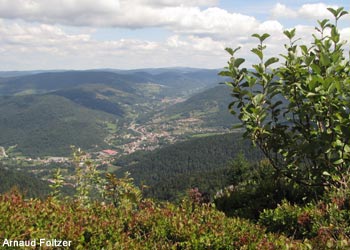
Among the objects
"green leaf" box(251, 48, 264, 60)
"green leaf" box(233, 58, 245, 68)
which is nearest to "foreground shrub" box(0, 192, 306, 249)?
"green leaf" box(233, 58, 245, 68)

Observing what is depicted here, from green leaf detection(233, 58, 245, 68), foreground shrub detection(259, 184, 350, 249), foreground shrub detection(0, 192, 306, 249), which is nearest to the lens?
foreground shrub detection(0, 192, 306, 249)

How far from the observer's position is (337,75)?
340 inches

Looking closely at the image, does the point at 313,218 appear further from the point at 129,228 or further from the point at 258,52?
the point at 258,52

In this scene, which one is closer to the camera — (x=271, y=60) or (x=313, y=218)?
(x=313, y=218)

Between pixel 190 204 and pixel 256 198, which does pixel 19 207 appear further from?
pixel 256 198

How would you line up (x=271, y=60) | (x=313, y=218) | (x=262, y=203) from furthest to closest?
(x=262, y=203)
(x=271, y=60)
(x=313, y=218)

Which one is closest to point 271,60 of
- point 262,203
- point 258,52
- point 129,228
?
point 258,52

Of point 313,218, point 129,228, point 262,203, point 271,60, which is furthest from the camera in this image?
point 262,203

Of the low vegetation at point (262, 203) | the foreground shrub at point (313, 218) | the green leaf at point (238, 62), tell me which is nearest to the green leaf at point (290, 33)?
the low vegetation at point (262, 203)

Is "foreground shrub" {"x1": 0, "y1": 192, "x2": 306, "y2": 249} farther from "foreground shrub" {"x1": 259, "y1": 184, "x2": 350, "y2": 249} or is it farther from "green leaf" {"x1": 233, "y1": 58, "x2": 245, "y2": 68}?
"green leaf" {"x1": 233, "y1": 58, "x2": 245, "y2": 68}

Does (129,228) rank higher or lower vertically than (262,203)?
higher

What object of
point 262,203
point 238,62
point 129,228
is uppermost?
point 238,62

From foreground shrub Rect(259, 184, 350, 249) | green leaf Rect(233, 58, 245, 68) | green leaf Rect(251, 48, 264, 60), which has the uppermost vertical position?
green leaf Rect(251, 48, 264, 60)

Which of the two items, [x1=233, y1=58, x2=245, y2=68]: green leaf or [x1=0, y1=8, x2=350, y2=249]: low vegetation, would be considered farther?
[x1=233, y1=58, x2=245, y2=68]: green leaf
